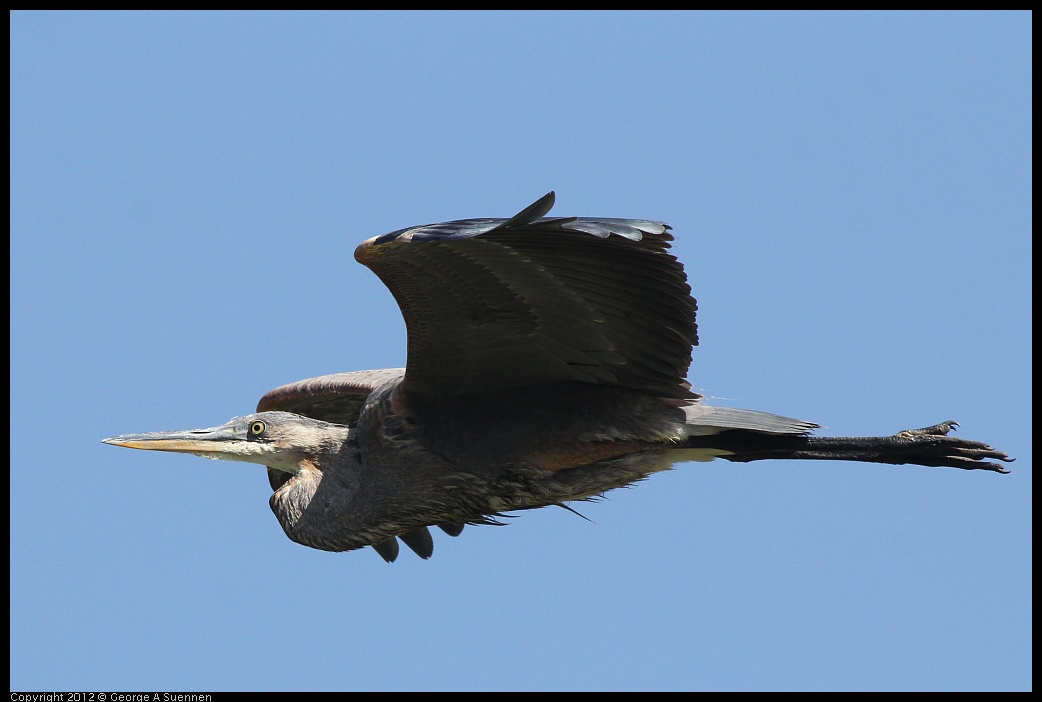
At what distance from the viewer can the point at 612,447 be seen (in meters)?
6.61

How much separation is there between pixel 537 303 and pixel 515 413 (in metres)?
0.80

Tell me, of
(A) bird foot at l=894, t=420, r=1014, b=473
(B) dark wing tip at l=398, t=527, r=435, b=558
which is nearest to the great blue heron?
(A) bird foot at l=894, t=420, r=1014, b=473

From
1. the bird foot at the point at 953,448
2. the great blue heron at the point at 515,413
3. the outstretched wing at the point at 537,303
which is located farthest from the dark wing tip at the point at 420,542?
the bird foot at the point at 953,448

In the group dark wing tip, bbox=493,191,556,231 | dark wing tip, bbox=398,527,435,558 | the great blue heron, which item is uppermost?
dark wing tip, bbox=493,191,556,231

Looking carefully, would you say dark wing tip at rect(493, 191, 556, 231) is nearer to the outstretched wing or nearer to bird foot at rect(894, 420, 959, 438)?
the outstretched wing

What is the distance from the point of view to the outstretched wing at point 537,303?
5.66 m

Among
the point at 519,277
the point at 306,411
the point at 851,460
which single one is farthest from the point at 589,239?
the point at 306,411

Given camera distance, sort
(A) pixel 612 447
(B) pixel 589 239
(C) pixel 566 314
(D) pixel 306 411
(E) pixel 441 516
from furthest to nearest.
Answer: (D) pixel 306 411 < (E) pixel 441 516 < (A) pixel 612 447 < (C) pixel 566 314 < (B) pixel 589 239

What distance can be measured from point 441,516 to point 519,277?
1.71 meters

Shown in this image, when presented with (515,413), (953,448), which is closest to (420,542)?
(515,413)

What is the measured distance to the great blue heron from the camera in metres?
5.92

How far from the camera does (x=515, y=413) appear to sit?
6.71m

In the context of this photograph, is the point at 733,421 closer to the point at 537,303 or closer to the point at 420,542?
the point at 537,303
